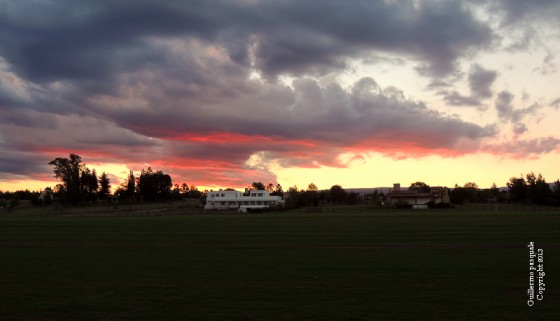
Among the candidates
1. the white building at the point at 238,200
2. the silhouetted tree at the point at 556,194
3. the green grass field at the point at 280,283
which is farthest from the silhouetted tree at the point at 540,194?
the green grass field at the point at 280,283

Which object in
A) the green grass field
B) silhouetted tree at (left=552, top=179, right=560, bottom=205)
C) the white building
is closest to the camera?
the green grass field

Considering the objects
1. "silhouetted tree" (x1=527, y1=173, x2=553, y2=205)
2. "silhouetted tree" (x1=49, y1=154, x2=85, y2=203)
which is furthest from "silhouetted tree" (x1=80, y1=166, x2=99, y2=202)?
"silhouetted tree" (x1=527, y1=173, x2=553, y2=205)

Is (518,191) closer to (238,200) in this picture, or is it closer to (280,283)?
(238,200)

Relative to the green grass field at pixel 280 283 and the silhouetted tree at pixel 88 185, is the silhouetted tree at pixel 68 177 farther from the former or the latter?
the green grass field at pixel 280 283

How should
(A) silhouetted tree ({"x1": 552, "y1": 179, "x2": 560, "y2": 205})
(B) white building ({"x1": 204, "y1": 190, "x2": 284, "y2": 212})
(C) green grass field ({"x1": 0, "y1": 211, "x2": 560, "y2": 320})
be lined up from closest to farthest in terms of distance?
(C) green grass field ({"x1": 0, "y1": 211, "x2": 560, "y2": 320}) → (A) silhouetted tree ({"x1": 552, "y1": 179, "x2": 560, "y2": 205}) → (B) white building ({"x1": 204, "y1": 190, "x2": 284, "y2": 212})

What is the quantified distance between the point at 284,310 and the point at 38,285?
942cm

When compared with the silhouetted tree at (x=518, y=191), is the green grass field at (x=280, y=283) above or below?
below

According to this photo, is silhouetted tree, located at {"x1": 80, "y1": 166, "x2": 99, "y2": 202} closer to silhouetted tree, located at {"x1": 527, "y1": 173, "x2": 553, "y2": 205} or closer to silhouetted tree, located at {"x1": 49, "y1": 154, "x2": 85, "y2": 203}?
silhouetted tree, located at {"x1": 49, "y1": 154, "x2": 85, "y2": 203}

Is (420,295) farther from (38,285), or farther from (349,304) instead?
(38,285)

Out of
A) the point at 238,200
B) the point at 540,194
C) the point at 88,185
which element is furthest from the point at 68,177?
the point at 540,194

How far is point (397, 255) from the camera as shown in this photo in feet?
84.4

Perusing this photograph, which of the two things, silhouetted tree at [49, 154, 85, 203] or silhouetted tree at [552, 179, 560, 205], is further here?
silhouetted tree at [49, 154, 85, 203]

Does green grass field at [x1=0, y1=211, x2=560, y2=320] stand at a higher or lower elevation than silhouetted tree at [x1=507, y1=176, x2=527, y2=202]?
lower

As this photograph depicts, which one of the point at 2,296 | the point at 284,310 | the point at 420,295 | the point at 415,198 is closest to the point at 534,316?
the point at 420,295
